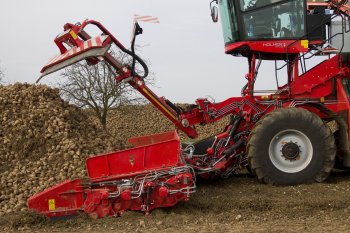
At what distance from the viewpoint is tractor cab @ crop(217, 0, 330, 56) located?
27.3ft

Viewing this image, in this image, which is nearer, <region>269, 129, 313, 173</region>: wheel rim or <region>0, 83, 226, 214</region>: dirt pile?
<region>0, 83, 226, 214</region>: dirt pile

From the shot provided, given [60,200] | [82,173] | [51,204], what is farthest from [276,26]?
[51,204]

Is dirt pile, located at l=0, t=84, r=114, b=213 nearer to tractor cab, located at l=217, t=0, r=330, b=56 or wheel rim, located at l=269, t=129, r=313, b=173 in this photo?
wheel rim, located at l=269, t=129, r=313, b=173

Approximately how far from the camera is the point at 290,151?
298 inches

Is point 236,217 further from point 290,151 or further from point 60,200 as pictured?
point 60,200

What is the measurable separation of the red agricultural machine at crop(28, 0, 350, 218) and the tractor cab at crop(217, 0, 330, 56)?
17 mm

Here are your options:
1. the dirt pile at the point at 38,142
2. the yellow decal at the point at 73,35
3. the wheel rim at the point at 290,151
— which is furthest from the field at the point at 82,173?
the yellow decal at the point at 73,35

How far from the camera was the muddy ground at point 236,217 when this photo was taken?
227 inches

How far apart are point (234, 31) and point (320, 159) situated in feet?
8.52

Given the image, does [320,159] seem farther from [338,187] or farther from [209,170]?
[209,170]

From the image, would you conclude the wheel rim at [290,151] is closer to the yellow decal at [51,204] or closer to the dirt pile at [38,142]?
the dirt pile at [38,142]

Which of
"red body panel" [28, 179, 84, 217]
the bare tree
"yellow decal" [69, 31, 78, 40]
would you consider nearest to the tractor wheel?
"red body panel" [28, 179, 84, 217]

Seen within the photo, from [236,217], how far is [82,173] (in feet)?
7.99

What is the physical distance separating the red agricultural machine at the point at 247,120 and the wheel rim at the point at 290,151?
0.02m
